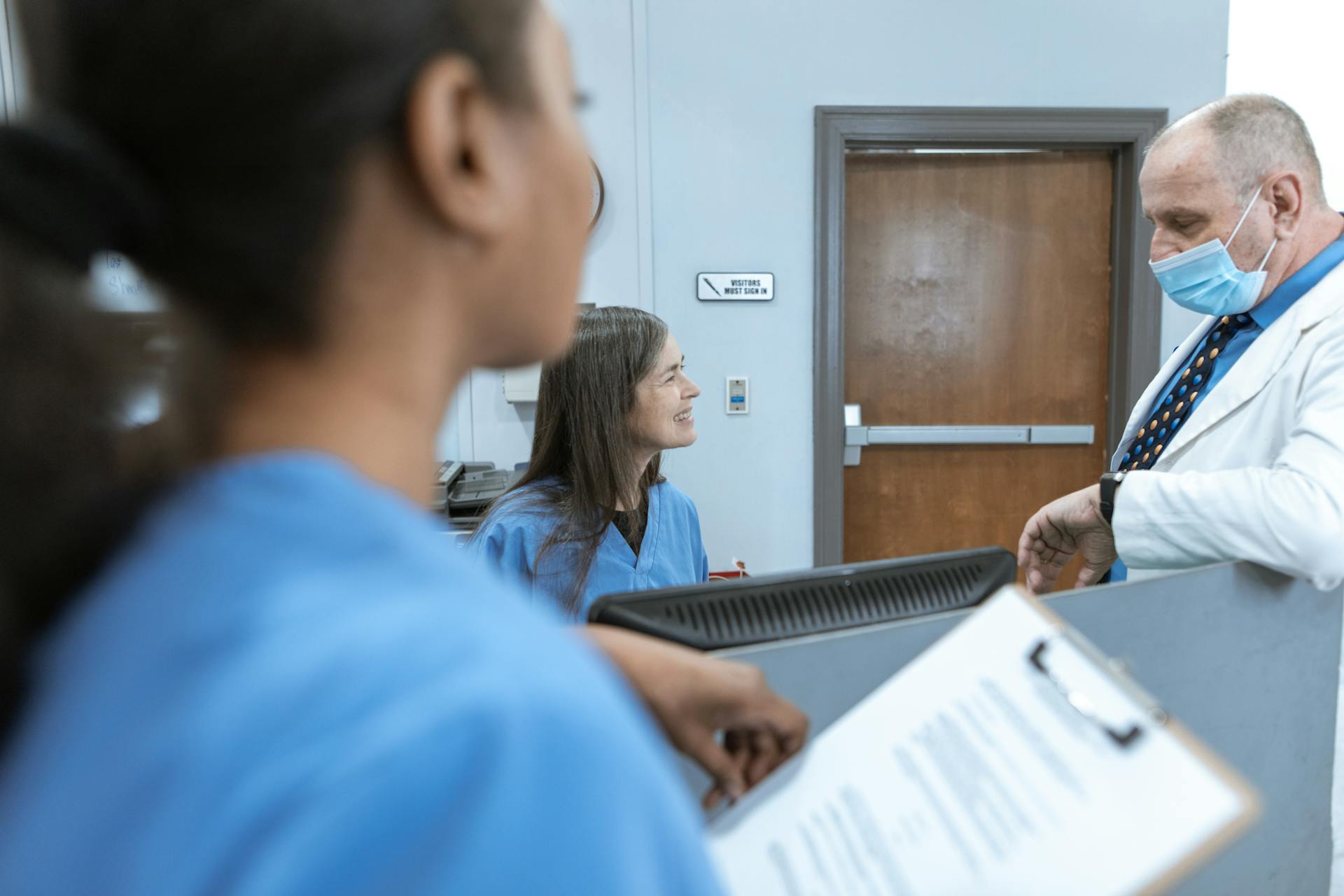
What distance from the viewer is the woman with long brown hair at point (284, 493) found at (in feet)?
0.72

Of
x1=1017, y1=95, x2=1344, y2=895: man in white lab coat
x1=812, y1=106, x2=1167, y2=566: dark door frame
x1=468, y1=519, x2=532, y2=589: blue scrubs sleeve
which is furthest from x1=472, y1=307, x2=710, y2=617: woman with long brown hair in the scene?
x1=812, y1=106, x2=1167, y2=566: dark door frame

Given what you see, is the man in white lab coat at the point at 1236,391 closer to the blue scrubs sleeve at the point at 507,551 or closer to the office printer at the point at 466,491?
the blue scrubs sleeve at the point at 507,551

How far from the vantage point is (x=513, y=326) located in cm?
38

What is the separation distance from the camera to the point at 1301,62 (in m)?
2.50

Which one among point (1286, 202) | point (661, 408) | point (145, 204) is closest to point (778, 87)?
point (661, 408)

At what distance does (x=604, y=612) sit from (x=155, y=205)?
379 millimetres

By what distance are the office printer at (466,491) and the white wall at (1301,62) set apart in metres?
2.59

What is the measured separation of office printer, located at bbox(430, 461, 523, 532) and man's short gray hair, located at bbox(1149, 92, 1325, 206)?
147cm

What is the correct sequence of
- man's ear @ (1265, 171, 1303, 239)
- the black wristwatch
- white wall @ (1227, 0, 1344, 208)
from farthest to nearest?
white wall @ (1227, 0, 1344, 208), man's ear @ (1265, 171, 1303, 239), the black wristwatch

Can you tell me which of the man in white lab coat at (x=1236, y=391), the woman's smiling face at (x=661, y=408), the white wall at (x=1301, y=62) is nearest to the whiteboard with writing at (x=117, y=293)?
the man in white lab coat at (x=1236, y=391)

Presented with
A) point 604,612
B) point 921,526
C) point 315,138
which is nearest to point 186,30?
point 315,138

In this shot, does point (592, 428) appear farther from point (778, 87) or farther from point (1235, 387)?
point (778, 87)

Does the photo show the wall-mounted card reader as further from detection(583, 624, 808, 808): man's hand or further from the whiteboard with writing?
the whiteboard with writing

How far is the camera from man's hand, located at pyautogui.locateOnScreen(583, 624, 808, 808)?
0.50 metres
